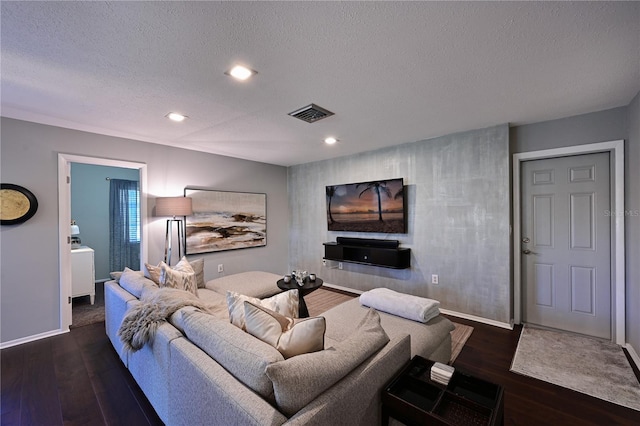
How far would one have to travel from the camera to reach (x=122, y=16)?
4.57 ft

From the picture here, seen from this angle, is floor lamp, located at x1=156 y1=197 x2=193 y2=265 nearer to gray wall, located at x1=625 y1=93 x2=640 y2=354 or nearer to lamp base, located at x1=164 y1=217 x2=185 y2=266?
lamp base, located at x1=164 y1=217 x2=185 y2=266

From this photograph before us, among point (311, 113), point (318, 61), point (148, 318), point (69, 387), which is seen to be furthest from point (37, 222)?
point (318, 61)

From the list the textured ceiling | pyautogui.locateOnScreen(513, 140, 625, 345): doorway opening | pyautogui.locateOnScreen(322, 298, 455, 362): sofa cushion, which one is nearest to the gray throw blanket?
pyautogui.locateOnScreen(322, 298, 455, 362): sofa cushion

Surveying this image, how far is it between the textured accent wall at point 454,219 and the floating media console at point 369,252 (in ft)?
0.42

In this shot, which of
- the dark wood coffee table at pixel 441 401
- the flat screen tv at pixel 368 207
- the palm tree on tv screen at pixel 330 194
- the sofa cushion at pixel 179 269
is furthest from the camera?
the palm tree on tv screen at pixel 330 194

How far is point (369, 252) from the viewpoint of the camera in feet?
13.6

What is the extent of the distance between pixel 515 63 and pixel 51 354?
4658 millimetres

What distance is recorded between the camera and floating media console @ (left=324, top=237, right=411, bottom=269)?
12.5 feet

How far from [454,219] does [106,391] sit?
12.8 ft

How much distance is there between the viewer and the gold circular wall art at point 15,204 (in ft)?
8.80

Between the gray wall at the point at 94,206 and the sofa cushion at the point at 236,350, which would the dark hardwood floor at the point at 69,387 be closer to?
the sofa cushion at the point at 236,350

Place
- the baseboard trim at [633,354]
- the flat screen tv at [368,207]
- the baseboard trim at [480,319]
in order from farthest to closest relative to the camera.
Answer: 1. the flat screen tv at [368,207]
2. the baseboard trim at [480,319]
3. the baseboard trim at [633,354]

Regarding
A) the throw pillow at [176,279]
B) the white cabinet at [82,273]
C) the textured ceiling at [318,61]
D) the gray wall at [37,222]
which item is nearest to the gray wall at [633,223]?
the textured ceiling at [318,61]

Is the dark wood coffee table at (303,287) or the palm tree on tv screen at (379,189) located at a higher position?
the palm tree on tv screen at (379,189)
